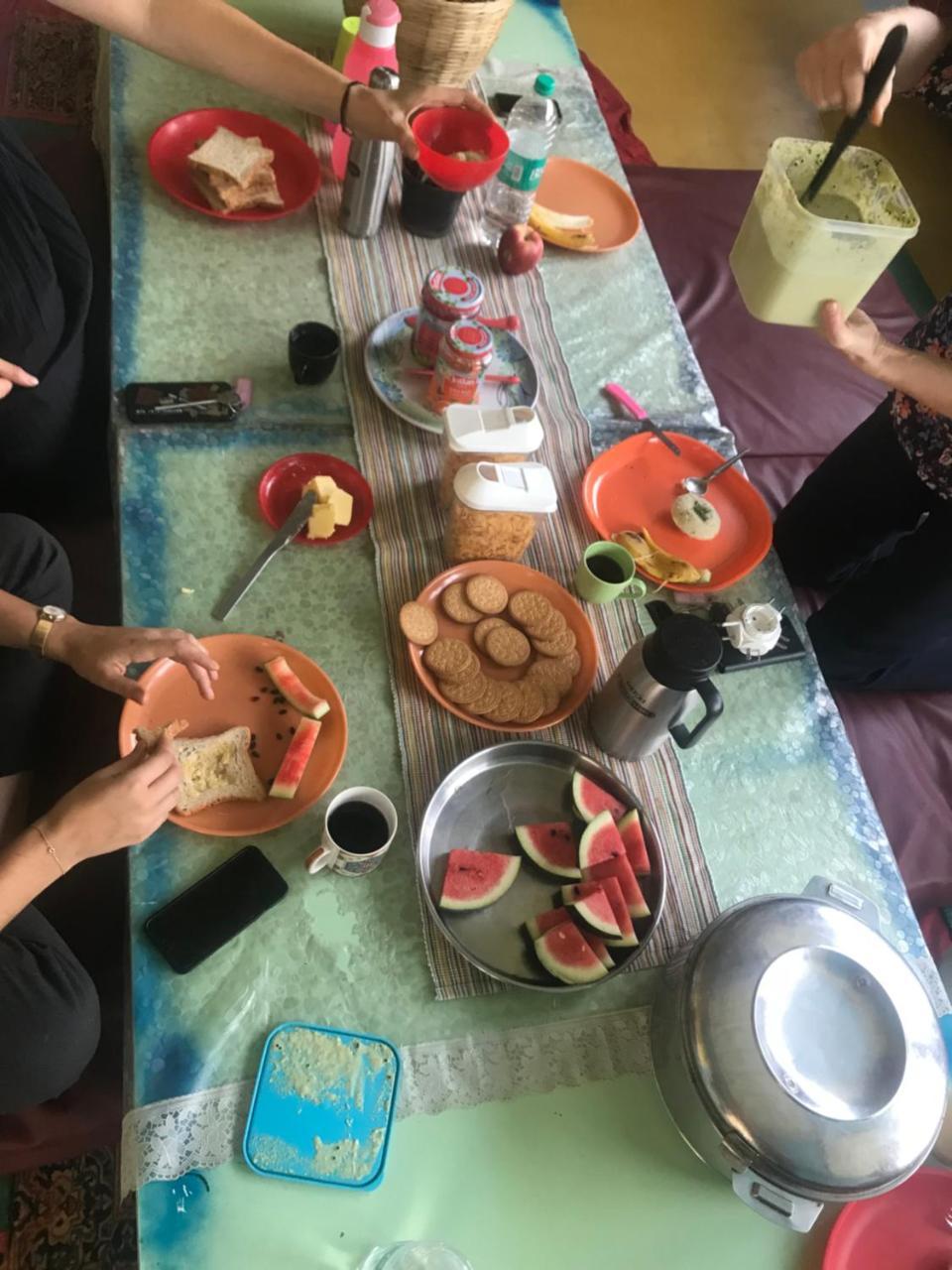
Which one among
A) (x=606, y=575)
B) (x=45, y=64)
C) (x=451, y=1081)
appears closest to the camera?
(x=451, y=1081)

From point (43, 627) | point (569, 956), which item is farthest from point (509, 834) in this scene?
point (43, 627)

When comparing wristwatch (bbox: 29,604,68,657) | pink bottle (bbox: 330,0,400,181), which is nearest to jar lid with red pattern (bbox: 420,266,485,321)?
pink bottle (bbox: 330,0,400,181)

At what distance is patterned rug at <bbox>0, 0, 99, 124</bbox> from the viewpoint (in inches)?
95.4

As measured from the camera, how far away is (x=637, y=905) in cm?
103

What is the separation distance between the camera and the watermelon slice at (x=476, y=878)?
3.34 feet

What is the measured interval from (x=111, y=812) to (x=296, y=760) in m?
0.21

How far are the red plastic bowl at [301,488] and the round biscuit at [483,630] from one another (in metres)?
0.23

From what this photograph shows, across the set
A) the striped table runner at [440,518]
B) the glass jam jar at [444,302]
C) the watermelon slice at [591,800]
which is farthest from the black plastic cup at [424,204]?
the watermelon slice at [591,800]

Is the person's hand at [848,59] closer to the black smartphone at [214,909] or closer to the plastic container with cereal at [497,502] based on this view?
the plastic container with cereal at [497,502]

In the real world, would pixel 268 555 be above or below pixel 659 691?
below

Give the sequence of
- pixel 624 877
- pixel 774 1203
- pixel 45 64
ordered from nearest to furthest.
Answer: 1. pixel 774 1203
2. pixel 624 877
3. pixel 45 64

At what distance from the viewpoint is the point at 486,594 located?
49.3 inches

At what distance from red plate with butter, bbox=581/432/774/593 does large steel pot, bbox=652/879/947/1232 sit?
1.96ft

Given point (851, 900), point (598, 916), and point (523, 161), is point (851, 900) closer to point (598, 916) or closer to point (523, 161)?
point (598, 916)
